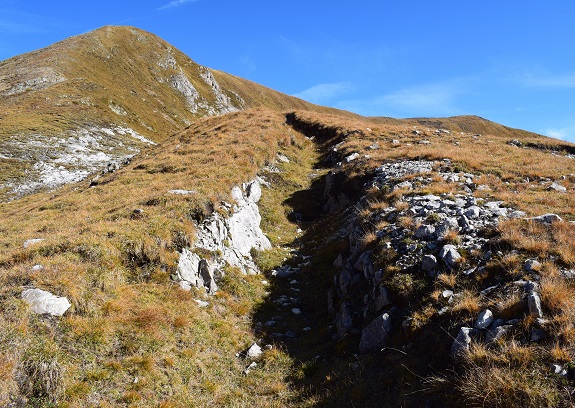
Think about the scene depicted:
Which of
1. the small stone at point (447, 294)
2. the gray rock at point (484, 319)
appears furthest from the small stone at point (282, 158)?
the gray rock at point (484, 319)

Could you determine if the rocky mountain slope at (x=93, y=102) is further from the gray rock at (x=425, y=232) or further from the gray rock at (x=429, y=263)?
the gray rock at (x=429, y=263)

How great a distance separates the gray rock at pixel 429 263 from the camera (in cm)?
1024

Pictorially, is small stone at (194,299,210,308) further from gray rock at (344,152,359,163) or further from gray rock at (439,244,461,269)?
gray rock at (344,152,359,163)

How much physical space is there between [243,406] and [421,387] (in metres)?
4.40

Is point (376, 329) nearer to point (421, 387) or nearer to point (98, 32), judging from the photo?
point (421, 387)

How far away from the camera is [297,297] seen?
14617 mm

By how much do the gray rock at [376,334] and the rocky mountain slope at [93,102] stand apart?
105 ft

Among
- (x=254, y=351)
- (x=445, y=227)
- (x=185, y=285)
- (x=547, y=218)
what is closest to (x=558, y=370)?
(x=445, y=227)

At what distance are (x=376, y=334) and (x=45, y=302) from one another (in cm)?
902

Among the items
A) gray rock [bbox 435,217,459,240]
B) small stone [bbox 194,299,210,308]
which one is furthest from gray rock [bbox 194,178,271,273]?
gray rock [bbox 435,217,459,240]

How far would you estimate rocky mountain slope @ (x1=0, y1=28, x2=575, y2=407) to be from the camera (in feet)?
23.2

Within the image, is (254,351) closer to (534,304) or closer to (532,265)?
(534,304)

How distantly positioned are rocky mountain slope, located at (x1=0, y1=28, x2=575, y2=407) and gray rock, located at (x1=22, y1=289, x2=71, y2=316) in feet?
0.15

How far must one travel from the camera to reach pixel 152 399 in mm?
7816
